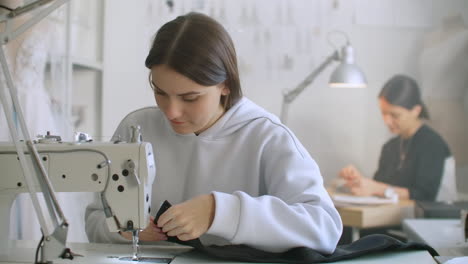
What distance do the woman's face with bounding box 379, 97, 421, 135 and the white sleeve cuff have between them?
2558 mm

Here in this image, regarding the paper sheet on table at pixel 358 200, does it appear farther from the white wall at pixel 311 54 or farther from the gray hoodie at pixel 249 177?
the gray hoodie at pixel 249 177

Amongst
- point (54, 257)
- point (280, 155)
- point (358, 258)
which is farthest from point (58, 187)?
point (358, 258)

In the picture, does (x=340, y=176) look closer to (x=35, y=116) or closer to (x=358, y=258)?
(x=35, y=116)

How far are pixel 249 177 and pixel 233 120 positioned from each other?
136 mm

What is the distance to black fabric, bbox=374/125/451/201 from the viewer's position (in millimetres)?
3439

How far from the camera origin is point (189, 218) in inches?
43.1

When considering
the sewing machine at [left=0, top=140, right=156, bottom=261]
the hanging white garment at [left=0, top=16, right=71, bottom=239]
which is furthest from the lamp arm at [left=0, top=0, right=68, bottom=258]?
the hanging white garment at [left=0, top=16, right=71, bottom=239]

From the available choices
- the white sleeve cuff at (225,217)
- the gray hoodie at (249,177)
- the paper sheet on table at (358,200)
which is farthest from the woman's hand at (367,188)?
the white sleeve cuff at (225,217)

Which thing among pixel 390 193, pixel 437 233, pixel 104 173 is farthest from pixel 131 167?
pixel 390 193

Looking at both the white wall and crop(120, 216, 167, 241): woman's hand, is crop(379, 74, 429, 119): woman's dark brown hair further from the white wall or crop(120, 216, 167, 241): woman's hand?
crop(120, 216, 167, 241): woman's hand

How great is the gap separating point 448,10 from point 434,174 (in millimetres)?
973

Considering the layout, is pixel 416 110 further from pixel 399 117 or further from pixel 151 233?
pixel 151 233

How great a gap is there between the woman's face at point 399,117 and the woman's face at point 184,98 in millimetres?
2355

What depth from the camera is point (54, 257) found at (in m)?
1.02
